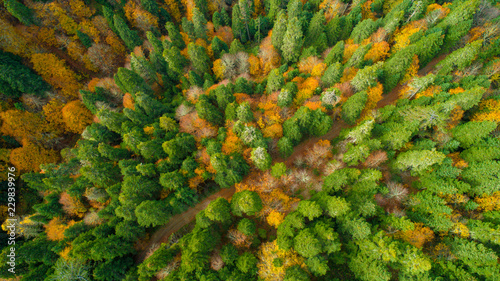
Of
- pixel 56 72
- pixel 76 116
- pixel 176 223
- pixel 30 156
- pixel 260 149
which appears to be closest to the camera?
pixel 260 149

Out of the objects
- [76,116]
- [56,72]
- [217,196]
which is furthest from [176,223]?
[56,72]

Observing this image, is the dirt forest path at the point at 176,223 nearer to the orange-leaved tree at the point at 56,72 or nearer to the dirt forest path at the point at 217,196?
the dirt forest path at the point at 217,196

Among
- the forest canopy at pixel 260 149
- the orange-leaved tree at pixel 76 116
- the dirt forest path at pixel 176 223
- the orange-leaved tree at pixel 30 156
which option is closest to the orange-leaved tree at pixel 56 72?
the forest canopy at pixel 260 149

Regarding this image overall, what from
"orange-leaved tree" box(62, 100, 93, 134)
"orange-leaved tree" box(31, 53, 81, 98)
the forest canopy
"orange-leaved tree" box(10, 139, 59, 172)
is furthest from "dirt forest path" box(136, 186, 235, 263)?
"orange-leaved tree" box(31, 53, 81, 98)

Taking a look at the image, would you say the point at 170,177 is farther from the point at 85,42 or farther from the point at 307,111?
the point at 85,42

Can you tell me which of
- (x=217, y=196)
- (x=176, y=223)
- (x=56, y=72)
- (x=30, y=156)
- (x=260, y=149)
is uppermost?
(x=56, y=72)

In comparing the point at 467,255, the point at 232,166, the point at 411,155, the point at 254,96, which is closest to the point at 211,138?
the point at 232,166

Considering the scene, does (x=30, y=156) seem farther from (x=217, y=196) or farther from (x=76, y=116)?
(x=217, y=196)

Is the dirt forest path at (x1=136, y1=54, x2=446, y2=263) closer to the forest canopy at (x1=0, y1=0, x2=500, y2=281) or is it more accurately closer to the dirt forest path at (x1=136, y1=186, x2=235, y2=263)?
the dirt forest path at (x1=136, y1=186, x2=235, y2=263)
